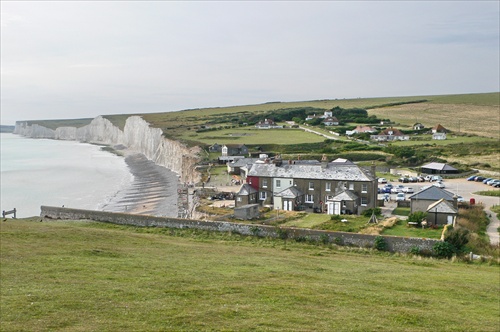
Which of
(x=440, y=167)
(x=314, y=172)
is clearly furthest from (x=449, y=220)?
(x=440, y=167)

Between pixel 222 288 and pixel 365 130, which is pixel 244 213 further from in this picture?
pixel 365 130

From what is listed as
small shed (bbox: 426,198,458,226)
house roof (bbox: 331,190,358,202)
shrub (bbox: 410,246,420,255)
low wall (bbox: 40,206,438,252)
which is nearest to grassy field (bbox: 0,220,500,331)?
shrub (bbox: 410,246,420,255)

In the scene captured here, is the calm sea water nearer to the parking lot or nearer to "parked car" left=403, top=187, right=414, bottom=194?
"parked car" left=403, top=187, right=414, bottom=194

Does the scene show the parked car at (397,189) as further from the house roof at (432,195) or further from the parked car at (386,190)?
the house roof at (432,195)

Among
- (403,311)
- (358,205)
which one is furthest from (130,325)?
(358,205)

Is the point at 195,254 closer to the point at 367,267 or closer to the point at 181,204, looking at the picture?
the point at 367,267

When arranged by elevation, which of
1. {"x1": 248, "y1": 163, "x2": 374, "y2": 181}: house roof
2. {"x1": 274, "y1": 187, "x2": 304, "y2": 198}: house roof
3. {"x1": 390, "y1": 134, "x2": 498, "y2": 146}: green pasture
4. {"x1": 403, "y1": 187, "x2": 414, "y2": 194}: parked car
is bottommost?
{"x1": 403, "y1": 187, "x2": 414, "y2": 194}: parked car
